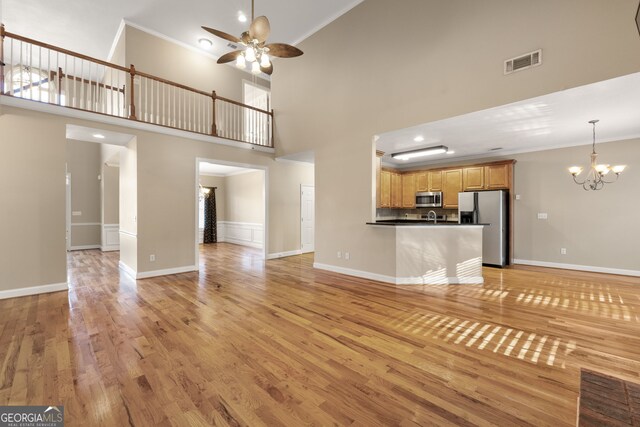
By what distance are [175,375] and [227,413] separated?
0.66 metres

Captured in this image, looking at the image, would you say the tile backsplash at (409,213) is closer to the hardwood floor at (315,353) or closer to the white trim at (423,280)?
the white trim at (423,280)

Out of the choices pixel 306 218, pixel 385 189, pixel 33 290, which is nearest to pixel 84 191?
pixel 33 290

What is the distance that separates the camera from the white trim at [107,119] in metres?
3.85

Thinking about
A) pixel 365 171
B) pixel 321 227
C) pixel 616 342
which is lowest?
pixel 616 342

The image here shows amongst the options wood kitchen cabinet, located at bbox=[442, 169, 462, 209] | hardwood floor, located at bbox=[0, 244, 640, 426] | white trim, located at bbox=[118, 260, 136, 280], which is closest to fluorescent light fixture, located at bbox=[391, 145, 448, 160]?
wood kitchen cabinet, located at bbox=[442, 169, 462, 209]

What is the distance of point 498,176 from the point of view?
20.8ft

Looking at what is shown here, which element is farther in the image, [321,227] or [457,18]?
[321,227]

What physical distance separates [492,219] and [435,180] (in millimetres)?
1722

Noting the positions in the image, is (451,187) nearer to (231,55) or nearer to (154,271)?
(231,55)

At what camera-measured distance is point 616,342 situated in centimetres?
258

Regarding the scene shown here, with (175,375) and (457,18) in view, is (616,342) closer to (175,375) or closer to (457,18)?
(175,375)

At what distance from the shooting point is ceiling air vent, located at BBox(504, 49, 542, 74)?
10.6 ft

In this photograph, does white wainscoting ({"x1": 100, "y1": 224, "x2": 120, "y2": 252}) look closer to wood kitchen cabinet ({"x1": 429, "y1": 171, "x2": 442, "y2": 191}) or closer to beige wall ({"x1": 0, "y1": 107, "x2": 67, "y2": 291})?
beige wall ({"x1": 0, "y1": 107, "x2": 67, "y2": 291})

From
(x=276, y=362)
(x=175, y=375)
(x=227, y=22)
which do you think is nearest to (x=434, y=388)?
(x=276, y=362)
